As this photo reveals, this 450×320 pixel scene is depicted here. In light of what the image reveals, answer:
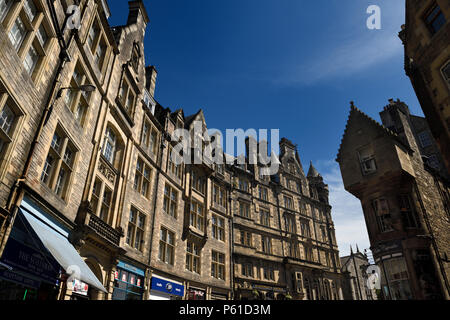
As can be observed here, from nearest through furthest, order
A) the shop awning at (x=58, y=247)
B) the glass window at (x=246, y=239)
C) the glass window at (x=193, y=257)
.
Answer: the shop awning at (x=58, y=247), the glass window at (x=193, y=257), the glass window at (x=246, y=239)

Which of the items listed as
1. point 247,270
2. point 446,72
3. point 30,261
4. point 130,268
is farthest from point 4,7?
point 247,270

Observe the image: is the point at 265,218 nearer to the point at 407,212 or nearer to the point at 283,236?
the point at 283,236

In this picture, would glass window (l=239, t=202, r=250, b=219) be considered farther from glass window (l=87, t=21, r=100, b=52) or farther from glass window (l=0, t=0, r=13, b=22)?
glass window (l=0, t=0, r=13, b=22)

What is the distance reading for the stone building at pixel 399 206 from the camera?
17.3m

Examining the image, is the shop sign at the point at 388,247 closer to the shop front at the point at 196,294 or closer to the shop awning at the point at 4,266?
the shop front at the point at 196,294

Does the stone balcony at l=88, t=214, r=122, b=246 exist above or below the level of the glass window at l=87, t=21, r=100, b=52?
below

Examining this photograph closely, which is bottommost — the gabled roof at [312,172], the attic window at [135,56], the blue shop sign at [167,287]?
the blue shop sign at [167,287]

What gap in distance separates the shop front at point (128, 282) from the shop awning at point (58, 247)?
5.00 metres

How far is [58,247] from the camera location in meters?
9.59

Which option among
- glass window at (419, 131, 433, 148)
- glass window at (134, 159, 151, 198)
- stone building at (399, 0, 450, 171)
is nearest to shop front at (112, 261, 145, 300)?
glass window at (134, 159, 151, 198)

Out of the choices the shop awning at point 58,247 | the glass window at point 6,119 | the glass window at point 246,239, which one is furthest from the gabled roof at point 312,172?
the glass window at point 6,119

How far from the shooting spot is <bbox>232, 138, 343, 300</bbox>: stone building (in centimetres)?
2983

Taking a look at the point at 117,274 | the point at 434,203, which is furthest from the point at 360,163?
the point at 117,274
